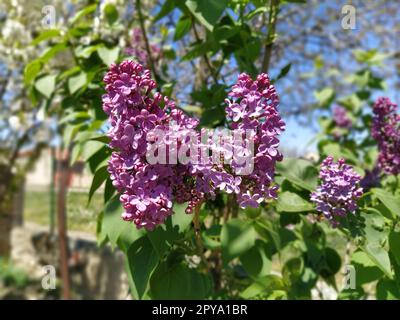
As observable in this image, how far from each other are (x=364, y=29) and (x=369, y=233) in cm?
377

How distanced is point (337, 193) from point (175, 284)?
426 mm

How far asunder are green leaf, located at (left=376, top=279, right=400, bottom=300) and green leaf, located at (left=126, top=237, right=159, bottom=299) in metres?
0.58

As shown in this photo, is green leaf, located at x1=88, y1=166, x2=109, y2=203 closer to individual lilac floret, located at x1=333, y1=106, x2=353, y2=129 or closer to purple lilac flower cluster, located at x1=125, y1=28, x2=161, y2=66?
purple lilac flower cluster, located at x1=125, y1=28, x2=161, y2=66

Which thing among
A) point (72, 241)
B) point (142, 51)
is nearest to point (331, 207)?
point (142, 51)

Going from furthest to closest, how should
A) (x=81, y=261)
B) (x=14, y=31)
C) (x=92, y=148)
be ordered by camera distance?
(x=81, y=261), (x=14, y=31), (x=92, y=148)

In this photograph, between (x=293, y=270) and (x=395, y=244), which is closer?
(x=395, y=244)

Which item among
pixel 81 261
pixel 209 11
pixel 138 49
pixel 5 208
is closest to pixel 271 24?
pixel 209 11

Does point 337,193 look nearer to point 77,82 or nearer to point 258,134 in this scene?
point 258,134

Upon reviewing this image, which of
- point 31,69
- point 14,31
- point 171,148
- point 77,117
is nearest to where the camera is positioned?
point 171,148

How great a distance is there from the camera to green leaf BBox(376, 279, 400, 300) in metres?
1.13

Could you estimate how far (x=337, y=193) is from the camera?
96 cm

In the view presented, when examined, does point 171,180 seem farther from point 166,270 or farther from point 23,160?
point 23,160

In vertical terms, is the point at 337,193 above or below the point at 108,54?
below

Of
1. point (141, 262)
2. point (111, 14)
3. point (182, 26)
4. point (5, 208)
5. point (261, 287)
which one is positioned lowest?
point (5, 208)
